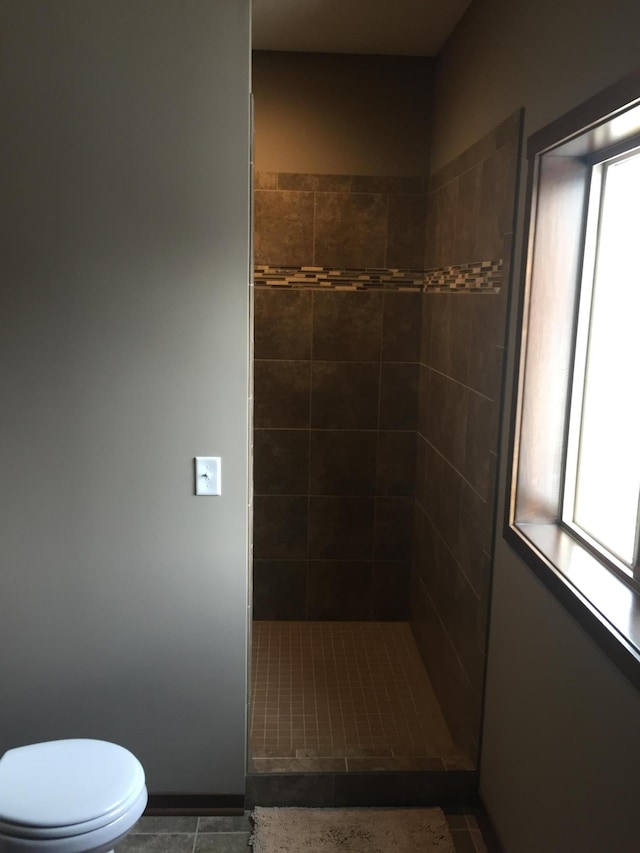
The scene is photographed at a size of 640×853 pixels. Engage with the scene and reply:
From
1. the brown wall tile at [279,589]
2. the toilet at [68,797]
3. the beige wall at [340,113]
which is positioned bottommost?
the brown wall tile at [279,589]

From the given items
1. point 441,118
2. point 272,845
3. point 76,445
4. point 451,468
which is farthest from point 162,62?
point 272,845

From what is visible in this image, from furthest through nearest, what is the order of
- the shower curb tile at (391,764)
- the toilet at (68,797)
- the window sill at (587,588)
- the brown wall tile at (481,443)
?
the shower curb tile at (391,764) → the brown wall tile at (481,443) → the toilet at (68,797) → the window sill at (587,588)

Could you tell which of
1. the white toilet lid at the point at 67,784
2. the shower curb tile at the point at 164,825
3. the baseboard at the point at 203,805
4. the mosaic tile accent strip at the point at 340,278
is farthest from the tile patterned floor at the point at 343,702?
the mosaic tile accent strip at the point at 340,278

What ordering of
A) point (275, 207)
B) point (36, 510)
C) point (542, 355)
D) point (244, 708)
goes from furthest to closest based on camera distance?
point (275, 207)
point (244, 708)
point (36, 510)
point (542, 355)

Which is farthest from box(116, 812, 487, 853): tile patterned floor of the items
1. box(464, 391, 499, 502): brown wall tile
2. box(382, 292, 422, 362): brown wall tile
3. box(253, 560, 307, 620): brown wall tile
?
box(382, 292, 422, 362): brown wall tile

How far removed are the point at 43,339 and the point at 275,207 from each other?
1.55m

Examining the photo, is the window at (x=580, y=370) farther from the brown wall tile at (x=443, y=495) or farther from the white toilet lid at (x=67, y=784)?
the white toilet lid at (x=67, y=784)

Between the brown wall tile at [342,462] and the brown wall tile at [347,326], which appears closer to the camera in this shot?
the brown wall tile at [347,326]

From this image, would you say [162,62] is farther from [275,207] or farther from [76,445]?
[275,207]

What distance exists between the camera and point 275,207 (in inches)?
128

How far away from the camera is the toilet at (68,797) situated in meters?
1.62

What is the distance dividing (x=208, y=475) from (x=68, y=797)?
0.89m

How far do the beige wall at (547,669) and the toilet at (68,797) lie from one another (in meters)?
1.01

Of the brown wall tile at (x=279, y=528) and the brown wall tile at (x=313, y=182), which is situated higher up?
the brown wall tile at (x=313, y=182)
